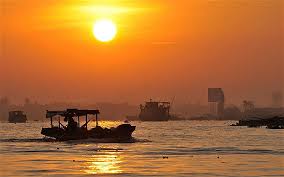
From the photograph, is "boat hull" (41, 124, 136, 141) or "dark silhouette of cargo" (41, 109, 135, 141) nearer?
"dark silhouette of cargo" (41, 109, 135, 141)

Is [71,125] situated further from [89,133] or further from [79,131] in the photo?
[89,133]

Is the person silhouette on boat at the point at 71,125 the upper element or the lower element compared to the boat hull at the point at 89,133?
upper

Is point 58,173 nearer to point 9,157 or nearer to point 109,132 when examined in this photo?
point 9,157

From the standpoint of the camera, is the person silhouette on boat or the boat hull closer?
the person silhouette on boat

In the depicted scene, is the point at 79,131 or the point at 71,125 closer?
the point at 71,125

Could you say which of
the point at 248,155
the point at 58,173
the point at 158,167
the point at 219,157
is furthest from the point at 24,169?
the point at 248,155

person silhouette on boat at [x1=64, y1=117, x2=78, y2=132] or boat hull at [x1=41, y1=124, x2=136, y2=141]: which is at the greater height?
person silhouette on boat at [x1=64, y1=117, x2=78, y2=132]

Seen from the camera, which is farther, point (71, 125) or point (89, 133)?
point (89, 133)

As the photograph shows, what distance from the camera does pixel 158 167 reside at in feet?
198

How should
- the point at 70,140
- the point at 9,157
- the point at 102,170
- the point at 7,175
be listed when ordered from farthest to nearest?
the point at 70,140 → the point at 9,157 → the point at 102,170 → the point at 7,175

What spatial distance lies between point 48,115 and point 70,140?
381 inches

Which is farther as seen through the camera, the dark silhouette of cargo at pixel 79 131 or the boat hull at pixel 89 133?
the boat hull at pixel 89 133

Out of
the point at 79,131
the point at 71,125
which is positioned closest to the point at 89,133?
the point at 79,131

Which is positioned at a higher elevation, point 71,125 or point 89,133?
point 71,125
